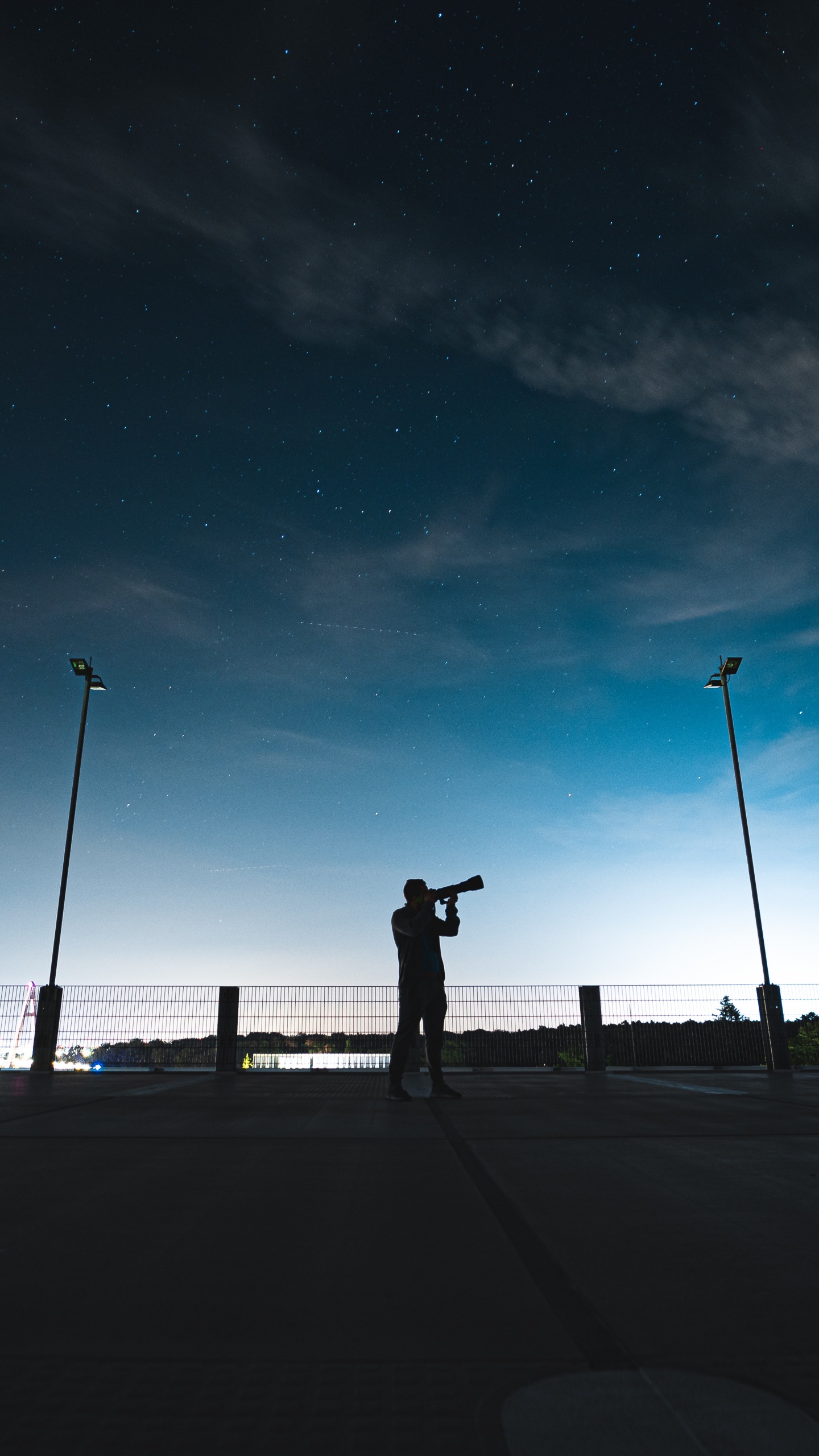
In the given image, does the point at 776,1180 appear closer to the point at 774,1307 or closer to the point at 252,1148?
the point at 774,1307

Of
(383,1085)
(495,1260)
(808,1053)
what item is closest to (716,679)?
→ (383,1085)

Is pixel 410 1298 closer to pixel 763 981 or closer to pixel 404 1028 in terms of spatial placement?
pixel 404 1028

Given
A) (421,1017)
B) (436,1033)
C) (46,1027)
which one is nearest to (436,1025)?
(436,1033)

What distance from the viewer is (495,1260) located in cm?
224

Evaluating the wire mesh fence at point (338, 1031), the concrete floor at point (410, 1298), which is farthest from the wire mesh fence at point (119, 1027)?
the concrete floor at point (410, 1298)

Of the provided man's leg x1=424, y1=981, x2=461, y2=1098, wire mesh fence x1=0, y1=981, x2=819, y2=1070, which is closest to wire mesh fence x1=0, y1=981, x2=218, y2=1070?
wire mesh fence x1=0, y1=981, x2=819, y2=1070

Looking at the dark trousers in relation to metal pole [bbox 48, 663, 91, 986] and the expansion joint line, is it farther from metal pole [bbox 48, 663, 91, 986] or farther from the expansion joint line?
metal pole [bbox 48, 663, 91, 986]

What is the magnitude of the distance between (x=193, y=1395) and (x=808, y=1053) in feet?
100

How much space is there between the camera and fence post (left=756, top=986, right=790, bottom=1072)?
1598 cm

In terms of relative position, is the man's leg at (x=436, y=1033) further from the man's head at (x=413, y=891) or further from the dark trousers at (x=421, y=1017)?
the man's head at (x=413, y=891)

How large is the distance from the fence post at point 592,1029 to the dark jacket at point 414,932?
10.2 m

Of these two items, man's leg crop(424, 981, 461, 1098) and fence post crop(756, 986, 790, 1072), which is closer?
man's leg crop(424, 981, 461, 1098)

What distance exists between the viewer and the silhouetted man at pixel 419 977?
7.22 metres

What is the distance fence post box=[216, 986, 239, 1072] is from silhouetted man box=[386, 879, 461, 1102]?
9960 millimetres
